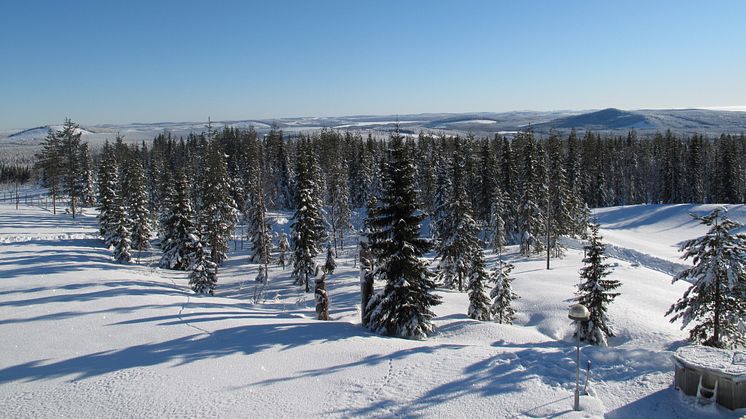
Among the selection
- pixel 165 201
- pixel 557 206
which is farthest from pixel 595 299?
pixel 165 201

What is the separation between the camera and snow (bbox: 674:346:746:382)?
10.3m

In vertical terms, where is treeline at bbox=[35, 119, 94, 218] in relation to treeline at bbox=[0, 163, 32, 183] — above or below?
above

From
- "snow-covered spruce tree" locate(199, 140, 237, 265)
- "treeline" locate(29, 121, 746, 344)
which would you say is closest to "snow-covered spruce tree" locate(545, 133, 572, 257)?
"treeline" locate(29, 121, 746, 344)

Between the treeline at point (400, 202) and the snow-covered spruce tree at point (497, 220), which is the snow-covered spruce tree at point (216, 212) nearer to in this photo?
the treeline at point (400, 202)

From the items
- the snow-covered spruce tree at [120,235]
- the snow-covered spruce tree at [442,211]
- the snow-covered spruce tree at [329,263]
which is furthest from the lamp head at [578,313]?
the snow-covered spruce tree at [120,235]

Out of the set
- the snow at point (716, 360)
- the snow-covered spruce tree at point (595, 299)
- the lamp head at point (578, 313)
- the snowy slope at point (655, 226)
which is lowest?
the snowy slope at point (655, 226)

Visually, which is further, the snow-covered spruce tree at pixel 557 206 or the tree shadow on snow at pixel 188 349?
the snow-covered spruce tree at pixel 557 206

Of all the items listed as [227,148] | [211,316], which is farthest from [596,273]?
[227,148]

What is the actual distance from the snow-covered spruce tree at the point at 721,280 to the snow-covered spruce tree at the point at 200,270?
29966 mm

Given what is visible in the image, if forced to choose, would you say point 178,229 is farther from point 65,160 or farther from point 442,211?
point 65,160

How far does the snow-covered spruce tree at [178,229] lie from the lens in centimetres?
4103

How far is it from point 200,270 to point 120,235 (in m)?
13.9

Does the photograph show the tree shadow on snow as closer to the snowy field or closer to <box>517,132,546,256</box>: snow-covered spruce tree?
the snowy field

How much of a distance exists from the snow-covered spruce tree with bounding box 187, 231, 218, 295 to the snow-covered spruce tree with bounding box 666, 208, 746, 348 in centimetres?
2997
